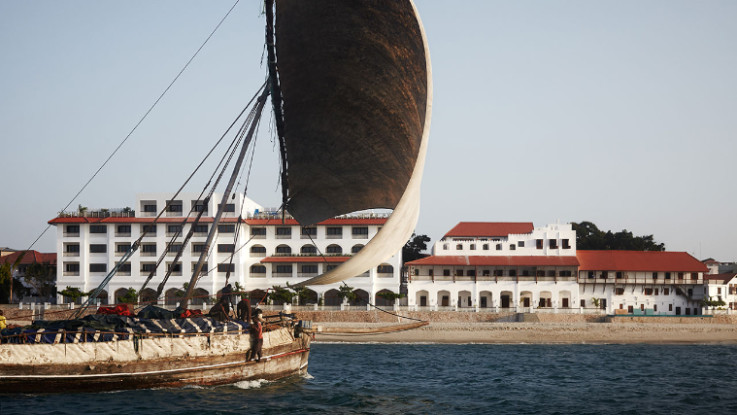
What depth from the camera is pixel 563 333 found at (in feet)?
188

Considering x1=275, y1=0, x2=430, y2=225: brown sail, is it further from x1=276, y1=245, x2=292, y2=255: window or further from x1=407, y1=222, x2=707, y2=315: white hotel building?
x1=276, y1=245, x2=292, y2=255: window

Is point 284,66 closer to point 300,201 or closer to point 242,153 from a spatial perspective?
point 242,153

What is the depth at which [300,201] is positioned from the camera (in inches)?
1186

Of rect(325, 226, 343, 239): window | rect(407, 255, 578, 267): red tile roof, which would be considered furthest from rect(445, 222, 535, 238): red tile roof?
rect(325, 226, 343, 239): window

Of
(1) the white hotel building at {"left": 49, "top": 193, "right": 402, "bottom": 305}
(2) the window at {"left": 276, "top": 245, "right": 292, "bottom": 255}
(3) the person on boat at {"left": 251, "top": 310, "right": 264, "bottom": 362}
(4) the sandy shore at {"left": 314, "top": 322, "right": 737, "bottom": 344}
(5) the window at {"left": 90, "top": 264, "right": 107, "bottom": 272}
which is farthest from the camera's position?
(2) the window at {"left": 276, "top": 245, "right": 292, "bottom": 255}

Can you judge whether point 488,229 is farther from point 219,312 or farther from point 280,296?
point 219,312

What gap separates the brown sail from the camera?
20.0 m

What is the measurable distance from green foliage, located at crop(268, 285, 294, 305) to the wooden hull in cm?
3775

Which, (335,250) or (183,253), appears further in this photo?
(335,250)

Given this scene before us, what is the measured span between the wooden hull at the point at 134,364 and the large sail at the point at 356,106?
6.22 m

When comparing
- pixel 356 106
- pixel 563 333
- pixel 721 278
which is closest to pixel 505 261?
pixel 563 333

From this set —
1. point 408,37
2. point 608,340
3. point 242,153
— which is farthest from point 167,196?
point 408,37

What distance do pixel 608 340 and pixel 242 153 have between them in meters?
39.9

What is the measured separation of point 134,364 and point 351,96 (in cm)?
1040
